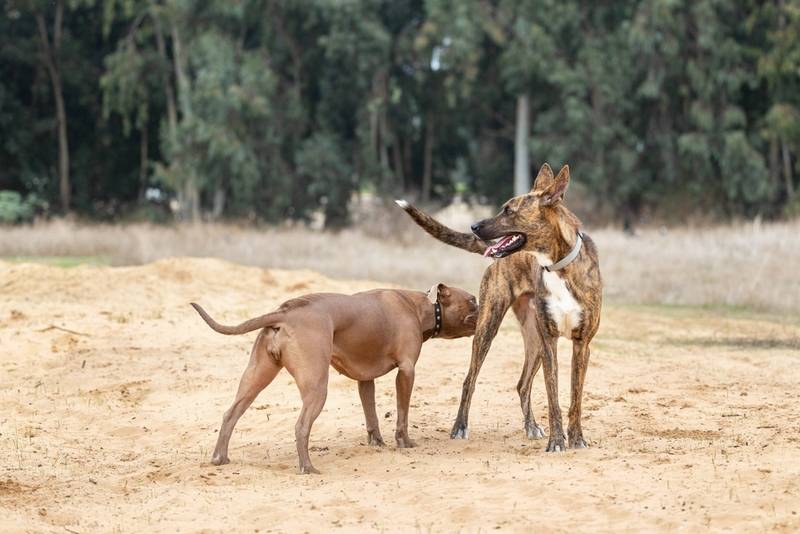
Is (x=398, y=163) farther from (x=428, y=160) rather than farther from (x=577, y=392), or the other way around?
(x=577, y=392)

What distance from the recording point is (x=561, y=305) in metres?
8.63

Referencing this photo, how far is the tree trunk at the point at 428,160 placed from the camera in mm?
41078

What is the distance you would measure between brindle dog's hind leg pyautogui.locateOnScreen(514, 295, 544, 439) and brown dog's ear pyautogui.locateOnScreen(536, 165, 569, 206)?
3.92ft

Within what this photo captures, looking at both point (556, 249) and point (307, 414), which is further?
point (556, 249)

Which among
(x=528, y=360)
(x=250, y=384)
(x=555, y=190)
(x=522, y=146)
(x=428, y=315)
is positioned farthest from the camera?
(x=522, y=146)

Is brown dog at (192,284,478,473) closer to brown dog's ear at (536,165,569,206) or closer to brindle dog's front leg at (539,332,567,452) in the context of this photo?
brindle dog's front leg at (539,332,567,452)

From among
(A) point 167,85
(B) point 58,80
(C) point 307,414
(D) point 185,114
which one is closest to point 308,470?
(C) point 307,414

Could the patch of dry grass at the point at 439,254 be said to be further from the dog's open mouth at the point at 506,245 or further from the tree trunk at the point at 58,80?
the dog's open mouth at the point at 506,245

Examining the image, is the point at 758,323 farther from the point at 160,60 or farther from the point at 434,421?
the point at 160,60

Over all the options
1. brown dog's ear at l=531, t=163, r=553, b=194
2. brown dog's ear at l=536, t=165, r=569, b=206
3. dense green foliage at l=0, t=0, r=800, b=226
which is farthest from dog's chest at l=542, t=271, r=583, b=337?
dense green foliage at l=0, t=0, r=800, b=226

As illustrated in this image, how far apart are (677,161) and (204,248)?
53.2ft

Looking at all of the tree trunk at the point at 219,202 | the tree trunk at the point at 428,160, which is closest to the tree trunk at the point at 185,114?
the tree trunk at the point at 219,202

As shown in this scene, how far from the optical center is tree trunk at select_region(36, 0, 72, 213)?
40331mm

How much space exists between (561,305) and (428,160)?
33123mm
